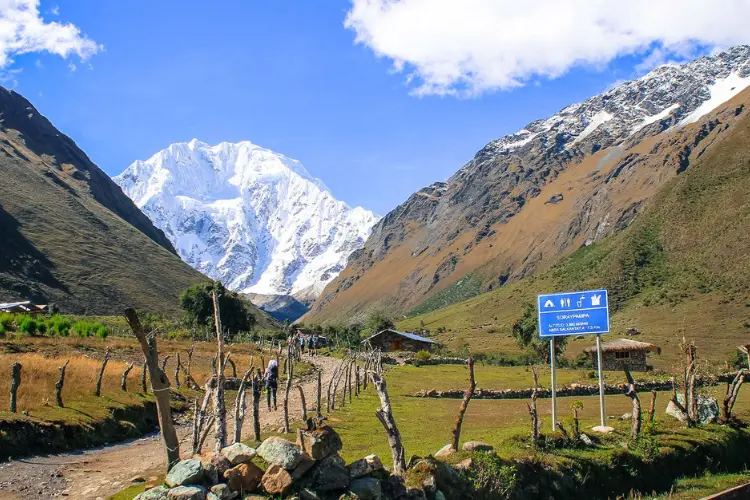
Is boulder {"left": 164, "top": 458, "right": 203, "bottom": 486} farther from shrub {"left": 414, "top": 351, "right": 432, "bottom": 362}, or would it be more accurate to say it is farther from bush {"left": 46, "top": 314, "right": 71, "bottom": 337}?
shrub {"left": 414, "top": 351, "right": 432, "bottom": 362}

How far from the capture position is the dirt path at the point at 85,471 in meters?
11.9

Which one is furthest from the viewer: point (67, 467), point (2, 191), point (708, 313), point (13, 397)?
point (2, 191)

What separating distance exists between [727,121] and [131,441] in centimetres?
21209

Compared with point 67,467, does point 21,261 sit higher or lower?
higher

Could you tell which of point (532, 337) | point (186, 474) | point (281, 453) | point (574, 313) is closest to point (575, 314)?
point (574, 313)

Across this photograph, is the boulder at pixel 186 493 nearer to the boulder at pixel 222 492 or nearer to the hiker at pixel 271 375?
the boulder at pixel 222 492

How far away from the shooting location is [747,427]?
1884 centimetres

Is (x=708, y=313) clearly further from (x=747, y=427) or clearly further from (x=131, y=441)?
(x=131, y=441)

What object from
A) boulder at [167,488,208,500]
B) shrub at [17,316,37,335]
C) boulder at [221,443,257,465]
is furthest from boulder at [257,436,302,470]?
shrub at [17,316,37,335]

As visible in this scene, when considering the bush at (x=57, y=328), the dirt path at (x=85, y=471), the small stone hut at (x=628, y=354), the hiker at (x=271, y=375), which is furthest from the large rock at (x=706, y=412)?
the bush at (x=57, y=328)

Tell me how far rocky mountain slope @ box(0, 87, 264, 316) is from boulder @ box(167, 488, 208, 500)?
9148cm

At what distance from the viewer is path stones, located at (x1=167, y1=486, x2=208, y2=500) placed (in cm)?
857

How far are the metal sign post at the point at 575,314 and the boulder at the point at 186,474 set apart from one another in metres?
11.5

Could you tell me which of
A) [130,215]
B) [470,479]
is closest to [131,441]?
[470,479]
